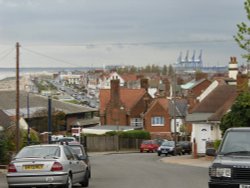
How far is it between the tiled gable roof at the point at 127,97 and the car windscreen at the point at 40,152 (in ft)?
229

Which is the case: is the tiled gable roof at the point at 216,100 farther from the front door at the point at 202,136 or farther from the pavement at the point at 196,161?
the pavement at the point at 196,161

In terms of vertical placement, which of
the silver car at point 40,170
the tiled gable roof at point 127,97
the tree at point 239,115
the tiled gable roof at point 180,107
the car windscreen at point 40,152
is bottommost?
the silver car at point 40,170

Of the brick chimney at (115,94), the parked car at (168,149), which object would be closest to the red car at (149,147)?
the parked car at (168,149)

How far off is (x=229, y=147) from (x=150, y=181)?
924cm

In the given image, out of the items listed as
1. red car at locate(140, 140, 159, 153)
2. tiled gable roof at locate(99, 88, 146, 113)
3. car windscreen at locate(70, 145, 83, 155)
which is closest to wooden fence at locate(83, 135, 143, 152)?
red car at locate(140, 140, 159, 153)

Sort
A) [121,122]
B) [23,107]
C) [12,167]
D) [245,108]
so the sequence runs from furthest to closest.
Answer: [121,122]
[23,107]
[245,108]
[12,167]

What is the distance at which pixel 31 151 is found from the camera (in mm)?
19844

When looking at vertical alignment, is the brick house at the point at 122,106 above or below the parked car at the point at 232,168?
above

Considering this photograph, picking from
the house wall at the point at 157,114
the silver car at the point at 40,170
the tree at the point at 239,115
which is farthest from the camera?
the house wall at the point at 157,114

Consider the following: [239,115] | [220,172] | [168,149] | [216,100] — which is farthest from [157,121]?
[220,172]

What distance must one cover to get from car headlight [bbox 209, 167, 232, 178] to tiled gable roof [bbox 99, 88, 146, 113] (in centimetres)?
7459

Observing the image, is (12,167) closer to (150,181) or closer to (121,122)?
(150,181)

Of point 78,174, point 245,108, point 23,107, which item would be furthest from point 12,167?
point 23,107

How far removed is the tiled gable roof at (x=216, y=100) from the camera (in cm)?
5525
